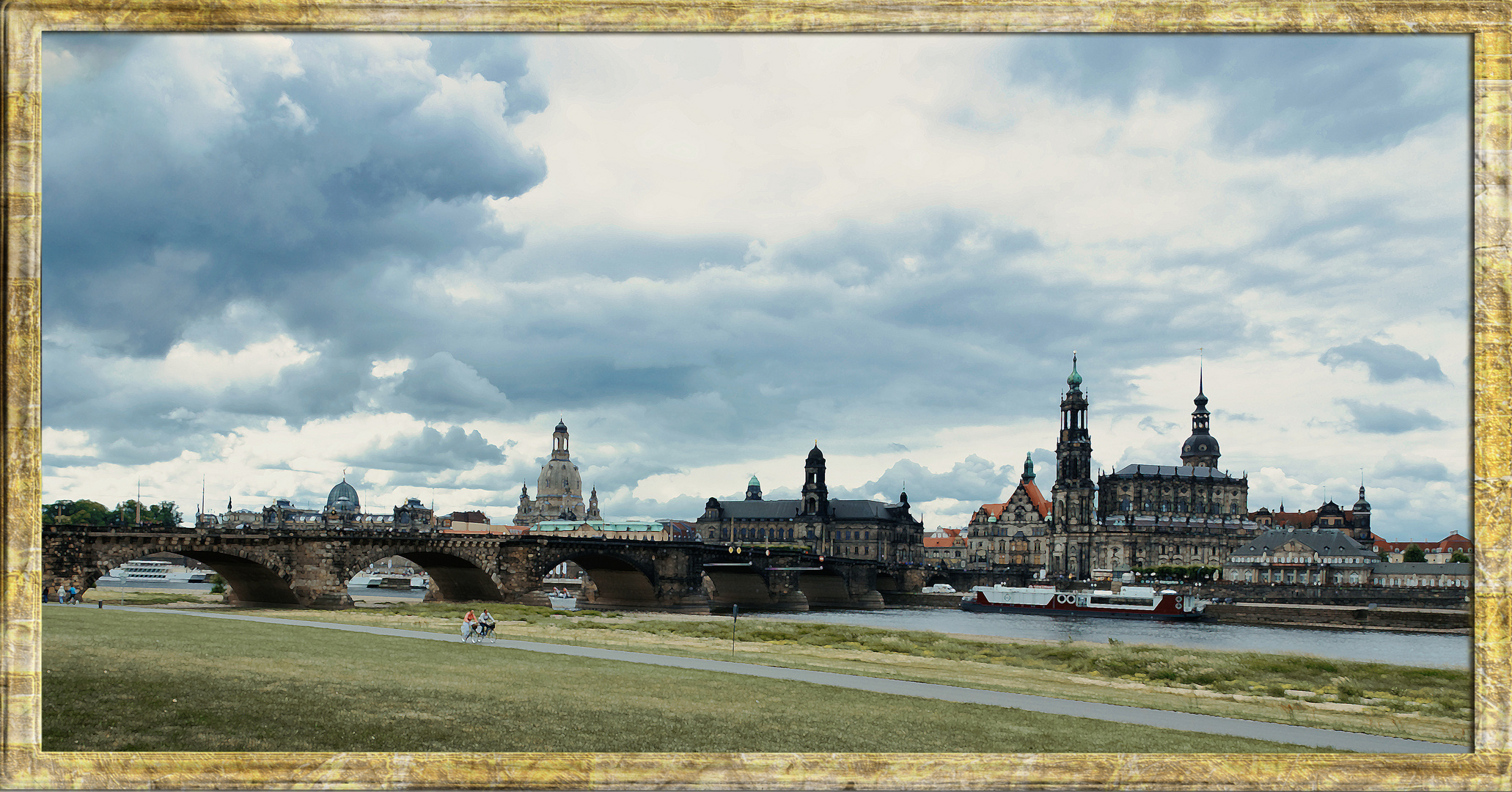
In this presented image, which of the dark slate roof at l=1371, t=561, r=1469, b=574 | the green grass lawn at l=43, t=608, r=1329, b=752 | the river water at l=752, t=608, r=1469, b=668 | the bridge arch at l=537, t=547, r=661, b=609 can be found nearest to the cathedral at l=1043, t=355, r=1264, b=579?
the dark slate roof at l=1371, t=561, r=1469, b=574

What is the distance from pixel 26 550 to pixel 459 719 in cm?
538

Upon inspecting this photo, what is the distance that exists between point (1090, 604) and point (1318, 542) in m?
51.7

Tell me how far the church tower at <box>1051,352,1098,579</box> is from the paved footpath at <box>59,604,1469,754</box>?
158199 millimetres

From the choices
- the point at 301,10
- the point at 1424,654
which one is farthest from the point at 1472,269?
the point at 1424,654

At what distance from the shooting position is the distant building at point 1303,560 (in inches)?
4914

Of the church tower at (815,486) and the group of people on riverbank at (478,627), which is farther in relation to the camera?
the church tower at (815,486)

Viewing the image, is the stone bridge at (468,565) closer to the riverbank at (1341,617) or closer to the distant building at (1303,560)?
the riverbank at (1341,617)

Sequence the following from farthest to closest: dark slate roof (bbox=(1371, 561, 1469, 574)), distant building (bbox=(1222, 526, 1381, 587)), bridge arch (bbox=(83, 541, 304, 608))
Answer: distant building (bbox=(1222, 526, 1381, 587)) → dark slate roof (bbox=(1371, 561, 1469, 574)) → bridge arch (bbox=(83, 541, 304, 608))

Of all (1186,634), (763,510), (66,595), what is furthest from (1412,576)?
(66,595)

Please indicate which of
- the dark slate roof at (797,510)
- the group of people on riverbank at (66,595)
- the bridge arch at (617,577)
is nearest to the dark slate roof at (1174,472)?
the dark slate roof at (797,510)

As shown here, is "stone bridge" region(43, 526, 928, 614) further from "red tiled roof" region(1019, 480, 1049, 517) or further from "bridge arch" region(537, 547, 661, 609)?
"red tiled roof" region(1019, 480, 1049, 517)

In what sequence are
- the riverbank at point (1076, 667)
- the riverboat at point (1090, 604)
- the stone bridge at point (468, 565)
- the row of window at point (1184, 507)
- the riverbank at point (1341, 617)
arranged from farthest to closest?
the row of window at point (1184, 507) < the riverboat at point (1090, 604) < the riverbank at point (1341, 617) < the stone bridge at point (468, 565) < the riverbank at point (1076, 667)

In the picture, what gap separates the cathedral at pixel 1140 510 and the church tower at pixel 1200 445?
146 mm

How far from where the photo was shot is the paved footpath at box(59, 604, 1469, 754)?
1320cm
